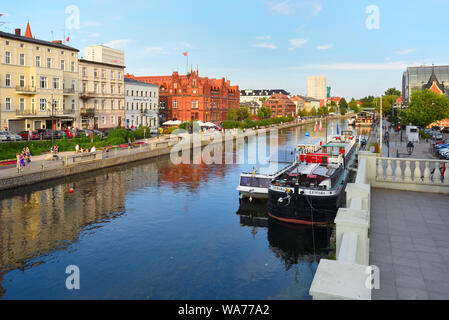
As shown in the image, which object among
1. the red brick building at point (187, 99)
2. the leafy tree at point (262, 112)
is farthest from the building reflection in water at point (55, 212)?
the leafy tree at point (262, 112)

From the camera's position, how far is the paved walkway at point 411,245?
715 cm

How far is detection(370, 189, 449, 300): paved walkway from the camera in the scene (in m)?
7.15

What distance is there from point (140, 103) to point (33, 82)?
102ft

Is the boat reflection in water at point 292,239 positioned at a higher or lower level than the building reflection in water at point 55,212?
lower

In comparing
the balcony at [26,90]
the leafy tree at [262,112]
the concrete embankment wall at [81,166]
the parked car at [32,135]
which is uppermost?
the leafy tree at [262,112]

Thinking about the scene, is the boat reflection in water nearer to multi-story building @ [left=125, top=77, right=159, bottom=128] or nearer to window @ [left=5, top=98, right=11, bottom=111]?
window @ [left=5, top=98, right=11, bottom=111]

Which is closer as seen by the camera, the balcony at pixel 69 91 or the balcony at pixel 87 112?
the balcony at pixel 69 91

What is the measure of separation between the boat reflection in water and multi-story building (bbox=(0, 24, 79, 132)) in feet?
115

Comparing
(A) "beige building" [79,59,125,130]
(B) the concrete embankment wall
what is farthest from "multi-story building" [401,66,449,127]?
(B) the concrete embankment wall

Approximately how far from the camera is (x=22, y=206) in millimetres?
26609

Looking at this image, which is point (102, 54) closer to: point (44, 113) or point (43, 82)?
point (43, 82)

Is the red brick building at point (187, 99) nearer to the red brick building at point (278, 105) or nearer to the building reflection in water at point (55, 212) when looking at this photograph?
the red brick building at point (278, 105)

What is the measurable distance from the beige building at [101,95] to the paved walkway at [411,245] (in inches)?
2439
